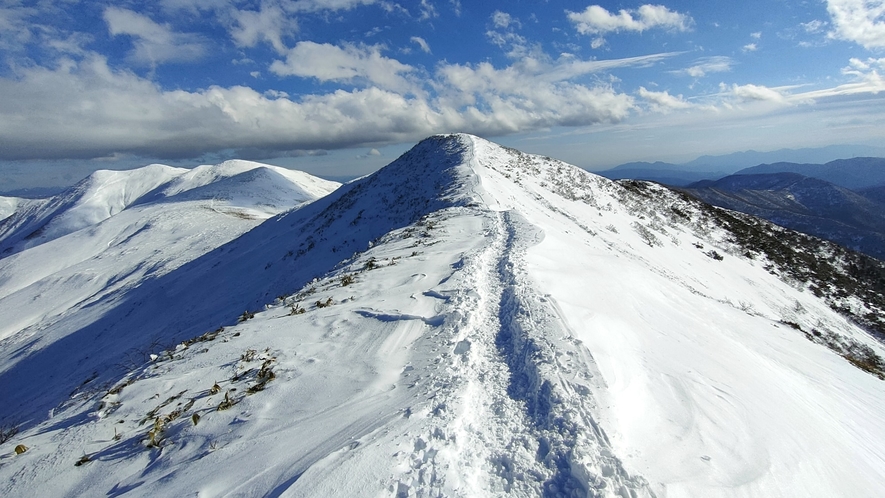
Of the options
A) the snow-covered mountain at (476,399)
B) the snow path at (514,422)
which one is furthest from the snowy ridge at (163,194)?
the snow path at (514,422)

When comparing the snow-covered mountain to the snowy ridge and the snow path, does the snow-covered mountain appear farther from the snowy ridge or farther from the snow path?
the snowy ridge

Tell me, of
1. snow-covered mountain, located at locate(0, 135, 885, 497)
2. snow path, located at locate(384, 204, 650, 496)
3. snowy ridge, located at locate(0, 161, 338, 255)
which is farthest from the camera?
snowy ridge, located at locate(0, 161, 338, 255)

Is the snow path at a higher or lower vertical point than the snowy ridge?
lower

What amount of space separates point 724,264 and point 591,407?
35391 mm

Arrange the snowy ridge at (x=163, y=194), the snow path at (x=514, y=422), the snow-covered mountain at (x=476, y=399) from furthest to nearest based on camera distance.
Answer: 1. the snowy ridge at (x=163, y=194)
2. the snow-covered mountain at (x=476, y=399)
3. the snow path at (x=514, y=422)

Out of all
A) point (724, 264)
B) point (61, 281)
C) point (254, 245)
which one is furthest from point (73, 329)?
point (724, 264)

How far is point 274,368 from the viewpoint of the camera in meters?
6.05

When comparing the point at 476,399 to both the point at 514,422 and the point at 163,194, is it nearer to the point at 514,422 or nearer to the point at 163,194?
the point at 514,422

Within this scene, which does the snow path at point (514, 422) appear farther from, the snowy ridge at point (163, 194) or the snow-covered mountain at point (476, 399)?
the snowy ridge at point (163, 194)

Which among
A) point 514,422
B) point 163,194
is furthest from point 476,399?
point 163,194

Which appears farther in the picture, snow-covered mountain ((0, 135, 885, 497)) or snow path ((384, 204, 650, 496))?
snow-covered mountain ((0, 135, 885, 497))

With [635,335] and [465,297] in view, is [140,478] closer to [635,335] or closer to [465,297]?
[465,297]

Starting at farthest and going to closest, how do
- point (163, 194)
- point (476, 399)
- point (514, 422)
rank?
point (163, 194)
point (476, 399)
point (514, 422)

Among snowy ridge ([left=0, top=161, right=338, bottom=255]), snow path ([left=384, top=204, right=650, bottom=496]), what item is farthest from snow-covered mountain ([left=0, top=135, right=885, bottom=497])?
snowy ridge ([left=0, top=161, right=338, bottom=255])
